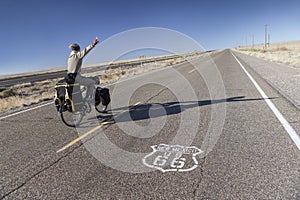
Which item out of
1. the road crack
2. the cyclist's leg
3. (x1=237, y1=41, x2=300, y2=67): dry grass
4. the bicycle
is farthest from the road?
(x1=237, y1=41, x2=300, y2=67): dry grass

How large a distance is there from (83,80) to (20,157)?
240 cm

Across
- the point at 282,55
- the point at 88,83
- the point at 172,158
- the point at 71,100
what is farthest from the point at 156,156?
the point at 282,55

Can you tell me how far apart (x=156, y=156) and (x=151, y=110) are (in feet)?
9.73

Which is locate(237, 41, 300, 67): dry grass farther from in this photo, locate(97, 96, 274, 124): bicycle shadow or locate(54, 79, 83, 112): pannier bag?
locate(54, 79, 83, 112): pannier bag

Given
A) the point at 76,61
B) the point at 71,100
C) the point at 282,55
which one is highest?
the point at 76,61

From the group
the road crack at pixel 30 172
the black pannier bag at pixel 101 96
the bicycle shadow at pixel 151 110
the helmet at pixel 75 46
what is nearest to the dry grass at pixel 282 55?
the bicycle shadow at pixel 151 110

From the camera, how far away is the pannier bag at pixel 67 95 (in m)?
5.38

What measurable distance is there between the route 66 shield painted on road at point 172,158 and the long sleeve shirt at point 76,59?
281 centimetres

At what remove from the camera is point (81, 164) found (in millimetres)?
3486

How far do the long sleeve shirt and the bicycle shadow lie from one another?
59.3 inches

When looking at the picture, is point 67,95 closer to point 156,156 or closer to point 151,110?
point 151,110

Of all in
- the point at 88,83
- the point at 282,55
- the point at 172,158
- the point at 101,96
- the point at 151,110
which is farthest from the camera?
the point at 282,55

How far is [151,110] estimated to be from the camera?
655cm

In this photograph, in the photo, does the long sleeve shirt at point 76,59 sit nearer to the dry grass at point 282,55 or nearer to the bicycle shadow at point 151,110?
the bicycle shadow at point 151,110
